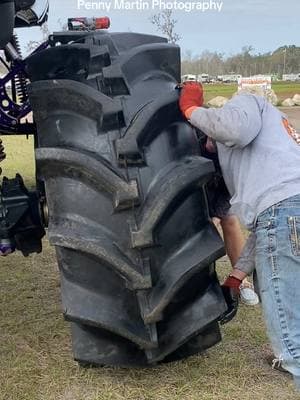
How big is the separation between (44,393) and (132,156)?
108 cm

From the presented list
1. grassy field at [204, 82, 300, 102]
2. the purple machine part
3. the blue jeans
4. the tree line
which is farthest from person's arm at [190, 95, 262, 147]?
the tree line

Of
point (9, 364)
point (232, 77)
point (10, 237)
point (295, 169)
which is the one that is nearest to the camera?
point (295, 169)

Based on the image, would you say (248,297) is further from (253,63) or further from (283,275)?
(253,63)

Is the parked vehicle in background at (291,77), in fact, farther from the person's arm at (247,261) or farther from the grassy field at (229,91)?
the person's arm at (247,261)

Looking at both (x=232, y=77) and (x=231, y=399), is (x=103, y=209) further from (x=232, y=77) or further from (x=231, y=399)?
(x=232, y=77)

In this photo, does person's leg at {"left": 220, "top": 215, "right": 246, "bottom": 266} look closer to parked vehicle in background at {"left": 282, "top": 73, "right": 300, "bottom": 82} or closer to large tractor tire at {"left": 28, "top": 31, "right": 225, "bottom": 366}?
large tractor tire at {"left": 28, "top": 31, "right": 225, "bottom": 366}

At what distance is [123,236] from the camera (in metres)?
2.01

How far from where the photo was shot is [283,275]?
214cm

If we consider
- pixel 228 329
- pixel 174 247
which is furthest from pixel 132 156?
pixel 228 329

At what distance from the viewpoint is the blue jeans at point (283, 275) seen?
212cm

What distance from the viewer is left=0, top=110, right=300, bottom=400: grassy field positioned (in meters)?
2.52

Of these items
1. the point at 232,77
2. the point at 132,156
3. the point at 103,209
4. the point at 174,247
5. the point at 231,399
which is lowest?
the point at 232,77

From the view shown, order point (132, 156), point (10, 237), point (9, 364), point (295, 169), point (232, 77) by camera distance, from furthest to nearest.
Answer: point (232, 77), point (9, 364), point (10, 237), point (295, 169), point (132, 156)

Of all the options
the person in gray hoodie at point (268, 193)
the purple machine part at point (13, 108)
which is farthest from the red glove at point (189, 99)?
the purple machine part at point (13, 108)
